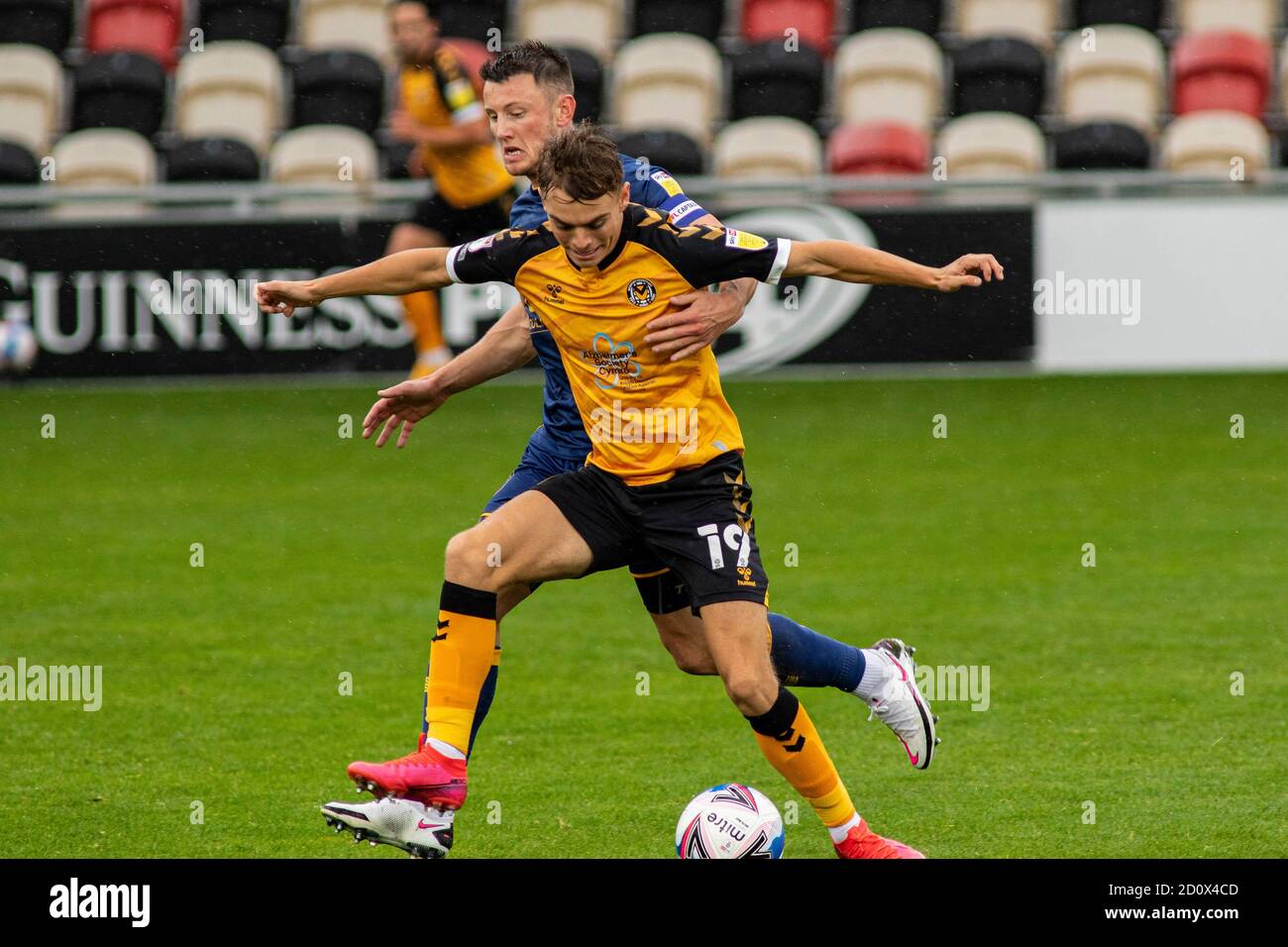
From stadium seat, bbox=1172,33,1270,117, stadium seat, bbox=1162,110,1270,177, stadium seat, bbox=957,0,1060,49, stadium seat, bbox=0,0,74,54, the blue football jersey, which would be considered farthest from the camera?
stadium seat, bbox=0,0,74,54

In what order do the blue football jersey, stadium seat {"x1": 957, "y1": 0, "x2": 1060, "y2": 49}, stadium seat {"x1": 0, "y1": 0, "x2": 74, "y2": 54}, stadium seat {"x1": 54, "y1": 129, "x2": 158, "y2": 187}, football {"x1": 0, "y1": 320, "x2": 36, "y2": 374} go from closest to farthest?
the blue football jersey, football {"x1": 0, "y1": 320, "x2": 36, "y2": 374}, stadium seat {"x1": 54, "y1": 129, "x2": 158, "y2": 187}, stadium seat {"x1": 957, "y1": 0, "x2": 1060, "y2": 49}, stadium seat {"x1": 0, "y1": 0, "x2": 74, "y2": 54}

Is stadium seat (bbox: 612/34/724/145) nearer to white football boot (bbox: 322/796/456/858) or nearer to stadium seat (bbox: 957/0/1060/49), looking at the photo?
stadium seat (bbox: 957/0/1060/49)

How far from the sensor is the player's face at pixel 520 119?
560 cm

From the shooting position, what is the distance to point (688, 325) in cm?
517

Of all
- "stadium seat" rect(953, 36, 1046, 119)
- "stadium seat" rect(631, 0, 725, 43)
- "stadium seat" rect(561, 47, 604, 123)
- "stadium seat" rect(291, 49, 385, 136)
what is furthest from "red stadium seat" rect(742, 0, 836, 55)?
"stadium seat" rect(291, 49, 385, 136)

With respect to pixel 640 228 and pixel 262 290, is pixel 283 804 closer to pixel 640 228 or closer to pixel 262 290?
pixel 262 290

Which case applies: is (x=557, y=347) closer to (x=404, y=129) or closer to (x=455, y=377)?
(x=455, y=377)

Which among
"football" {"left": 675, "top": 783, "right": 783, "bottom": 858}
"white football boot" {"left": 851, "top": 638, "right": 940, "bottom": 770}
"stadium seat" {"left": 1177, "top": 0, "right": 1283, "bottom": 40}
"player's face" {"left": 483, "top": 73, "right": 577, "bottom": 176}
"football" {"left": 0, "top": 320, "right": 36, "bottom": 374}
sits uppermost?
"stadium seat" {"left": 1177, "top": 0, "right": 1283, "bottom": 40}

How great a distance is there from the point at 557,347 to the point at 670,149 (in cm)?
923

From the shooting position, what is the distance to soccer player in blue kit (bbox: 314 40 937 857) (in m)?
5.28

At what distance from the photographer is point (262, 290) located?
5.39m

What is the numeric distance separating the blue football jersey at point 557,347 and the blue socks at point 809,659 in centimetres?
78

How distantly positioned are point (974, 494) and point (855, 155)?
4.88 m

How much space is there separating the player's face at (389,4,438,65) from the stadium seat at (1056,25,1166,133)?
5.82 metres
